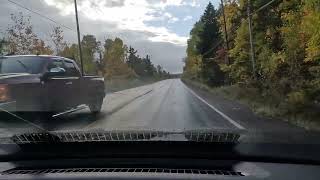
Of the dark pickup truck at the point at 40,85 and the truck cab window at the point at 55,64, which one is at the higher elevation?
the truck cab window at the point at 55,64

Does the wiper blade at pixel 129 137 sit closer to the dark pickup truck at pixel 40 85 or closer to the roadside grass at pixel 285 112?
the dark pickup truck at pixel 40 85

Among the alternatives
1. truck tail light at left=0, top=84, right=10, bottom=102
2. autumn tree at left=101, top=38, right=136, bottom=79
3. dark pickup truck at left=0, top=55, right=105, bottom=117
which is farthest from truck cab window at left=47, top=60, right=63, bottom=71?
autumn tree at left=101, top=38, right=136, bottom=79

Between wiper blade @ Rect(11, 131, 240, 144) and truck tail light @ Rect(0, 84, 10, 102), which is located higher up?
wiper blade @ Rect(11, 131, 240, 144)

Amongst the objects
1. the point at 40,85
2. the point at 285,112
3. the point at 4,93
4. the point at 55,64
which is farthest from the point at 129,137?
the point at 285,112

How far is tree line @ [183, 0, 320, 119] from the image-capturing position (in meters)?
22.9

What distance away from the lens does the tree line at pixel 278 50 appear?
22.9m

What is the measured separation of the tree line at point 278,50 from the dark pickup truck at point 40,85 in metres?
6.98

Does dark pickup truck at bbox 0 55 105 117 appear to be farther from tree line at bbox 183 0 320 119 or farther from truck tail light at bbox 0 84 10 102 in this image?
tree line at bbox 183 0 320 119

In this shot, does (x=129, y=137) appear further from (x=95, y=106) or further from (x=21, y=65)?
(x=95, y=106)

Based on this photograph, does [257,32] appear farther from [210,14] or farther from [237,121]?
[210,14]

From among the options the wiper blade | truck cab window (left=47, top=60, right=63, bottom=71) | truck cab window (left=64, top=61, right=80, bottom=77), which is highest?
truck cab window (left=47, top=60, right=63, bottom=71)

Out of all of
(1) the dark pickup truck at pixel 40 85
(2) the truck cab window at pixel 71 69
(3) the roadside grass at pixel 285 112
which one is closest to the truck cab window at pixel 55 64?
(1) the dark pickup truck at pixel 40 85

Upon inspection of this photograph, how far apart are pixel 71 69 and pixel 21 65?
2420 millimetres

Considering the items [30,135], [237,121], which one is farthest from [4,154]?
[237,121]
